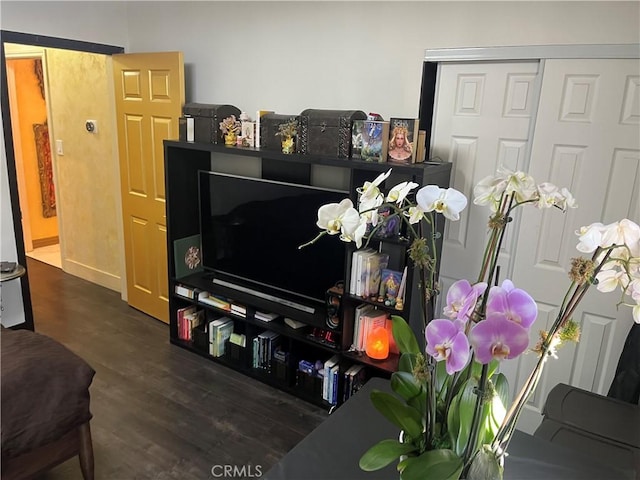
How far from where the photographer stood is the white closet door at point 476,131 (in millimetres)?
2361

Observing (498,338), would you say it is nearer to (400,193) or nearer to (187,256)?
(400,193)

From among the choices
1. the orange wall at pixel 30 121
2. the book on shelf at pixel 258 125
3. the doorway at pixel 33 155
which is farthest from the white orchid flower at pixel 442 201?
the orange wall at pixel 30 121

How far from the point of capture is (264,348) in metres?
3.09

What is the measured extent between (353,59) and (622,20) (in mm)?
1291

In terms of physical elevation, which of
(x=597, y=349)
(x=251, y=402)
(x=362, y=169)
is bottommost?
(x=251, y=402)

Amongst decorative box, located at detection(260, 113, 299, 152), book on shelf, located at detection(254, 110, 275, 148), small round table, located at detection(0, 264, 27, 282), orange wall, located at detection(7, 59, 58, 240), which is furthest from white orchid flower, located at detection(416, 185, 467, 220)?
orange wall, located at detection(7, 59, 58, 240)

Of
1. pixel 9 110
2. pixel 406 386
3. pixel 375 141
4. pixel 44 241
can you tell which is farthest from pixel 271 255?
pixel 44 241

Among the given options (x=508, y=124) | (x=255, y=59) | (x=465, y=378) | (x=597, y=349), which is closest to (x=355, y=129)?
(x=508, y=124)

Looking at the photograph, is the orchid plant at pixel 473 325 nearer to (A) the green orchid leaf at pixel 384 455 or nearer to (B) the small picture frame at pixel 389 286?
(A) the green orchid leaf at pixel 384 455

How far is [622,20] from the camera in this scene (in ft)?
6.59

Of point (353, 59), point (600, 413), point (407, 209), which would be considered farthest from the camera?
point (353, 59)

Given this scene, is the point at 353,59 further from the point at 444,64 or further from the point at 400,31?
the point at 444,64

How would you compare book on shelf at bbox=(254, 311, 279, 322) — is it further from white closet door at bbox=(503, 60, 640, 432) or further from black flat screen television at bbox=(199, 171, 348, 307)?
white closet door at bbox=(503, 60, 640, 432)
